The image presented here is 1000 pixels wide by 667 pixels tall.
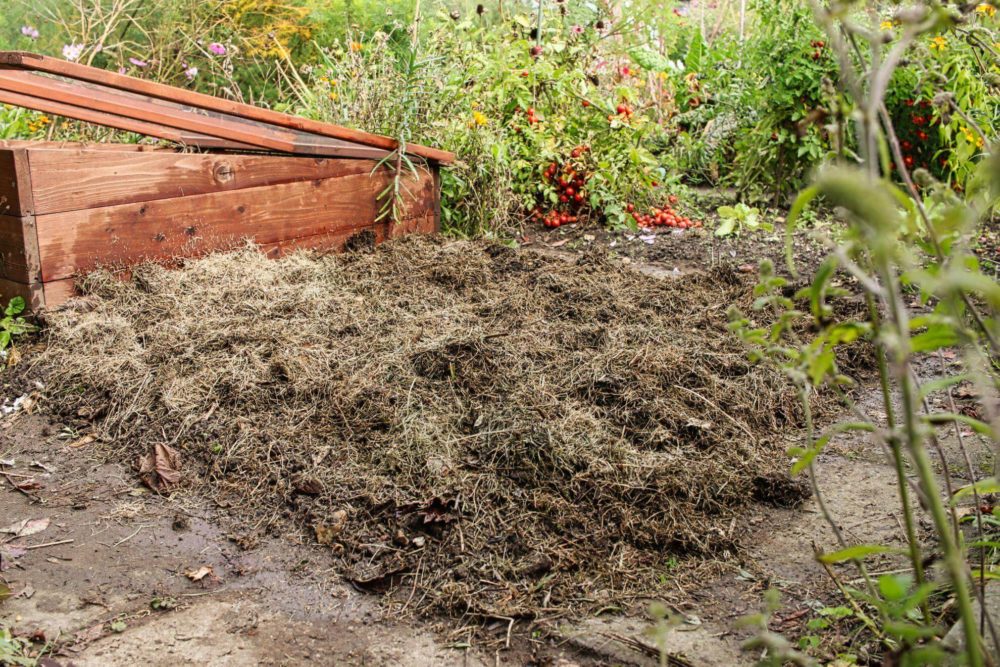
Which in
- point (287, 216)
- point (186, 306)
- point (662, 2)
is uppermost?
point (662, 2)

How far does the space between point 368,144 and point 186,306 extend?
5.51 ft

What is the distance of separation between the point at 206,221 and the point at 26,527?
1992mm

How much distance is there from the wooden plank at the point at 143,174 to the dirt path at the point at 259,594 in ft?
4.32

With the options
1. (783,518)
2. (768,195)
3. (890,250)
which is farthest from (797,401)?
(768,195)

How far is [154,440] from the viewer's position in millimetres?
2992

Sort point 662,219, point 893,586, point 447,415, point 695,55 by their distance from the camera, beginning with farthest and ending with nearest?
point 695,55
point 662,219
point 447,415
point 893,586

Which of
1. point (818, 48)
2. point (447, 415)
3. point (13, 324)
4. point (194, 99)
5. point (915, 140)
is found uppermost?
point (818, 48)

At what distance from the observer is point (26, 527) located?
8.42 feet

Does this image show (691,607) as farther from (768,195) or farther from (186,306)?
(768,195)

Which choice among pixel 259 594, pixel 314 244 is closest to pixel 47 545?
pixel 259 594

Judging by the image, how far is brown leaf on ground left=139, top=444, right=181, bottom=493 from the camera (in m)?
2.78

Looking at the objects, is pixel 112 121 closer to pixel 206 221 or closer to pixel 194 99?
pixel 194 99

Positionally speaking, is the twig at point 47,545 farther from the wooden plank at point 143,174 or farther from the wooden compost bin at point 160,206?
the wooden plank at point 143,174

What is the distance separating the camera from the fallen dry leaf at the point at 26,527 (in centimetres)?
254
